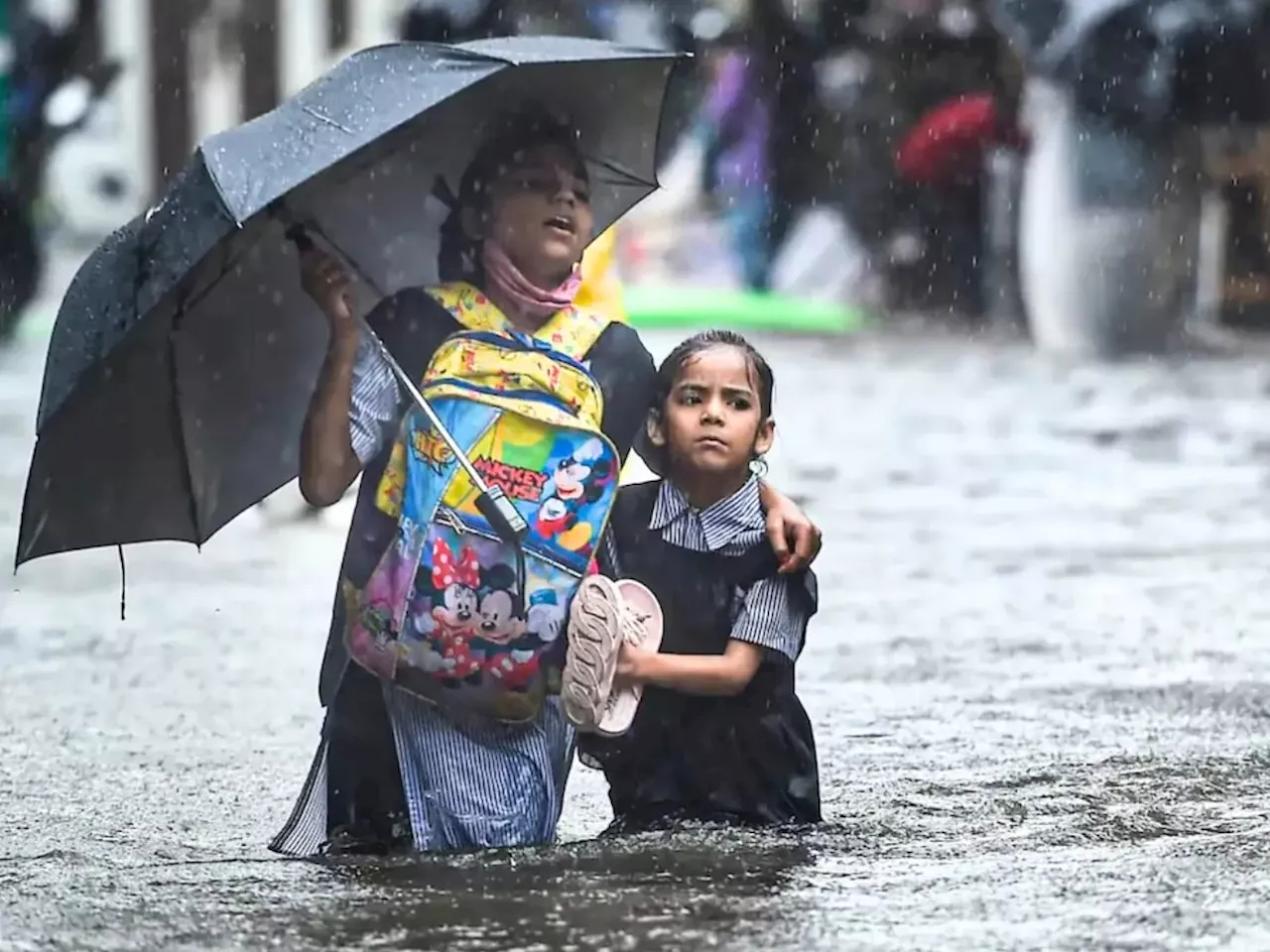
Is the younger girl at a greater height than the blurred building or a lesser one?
lesser

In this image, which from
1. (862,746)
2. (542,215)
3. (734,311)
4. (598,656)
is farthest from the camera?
(734,311)

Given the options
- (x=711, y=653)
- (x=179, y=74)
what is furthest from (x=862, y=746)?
(x=179, y=74)

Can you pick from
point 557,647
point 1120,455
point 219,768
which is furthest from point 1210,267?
point 557,647

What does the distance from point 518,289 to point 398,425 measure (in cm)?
29

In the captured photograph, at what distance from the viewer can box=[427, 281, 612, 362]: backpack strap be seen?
15.6 feet

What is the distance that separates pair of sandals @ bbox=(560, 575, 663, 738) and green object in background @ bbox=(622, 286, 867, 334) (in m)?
13.4

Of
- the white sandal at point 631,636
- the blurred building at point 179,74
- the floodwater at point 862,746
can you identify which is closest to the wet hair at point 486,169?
the white sandal at point 631,636

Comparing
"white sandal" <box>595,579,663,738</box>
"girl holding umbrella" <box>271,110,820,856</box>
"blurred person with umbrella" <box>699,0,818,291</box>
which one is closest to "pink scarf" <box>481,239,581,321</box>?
"girl holding umbrella" <box>271,110,820,856</box>

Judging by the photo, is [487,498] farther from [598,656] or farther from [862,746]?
[862,746]

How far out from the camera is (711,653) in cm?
491

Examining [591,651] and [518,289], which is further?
[518,289]

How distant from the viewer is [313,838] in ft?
16.6

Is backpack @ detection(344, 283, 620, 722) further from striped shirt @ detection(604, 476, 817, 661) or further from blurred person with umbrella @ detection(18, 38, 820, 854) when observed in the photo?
striped shirt @ detection(604, 476, 817, 661)

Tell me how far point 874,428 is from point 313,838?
8583 millimetres
